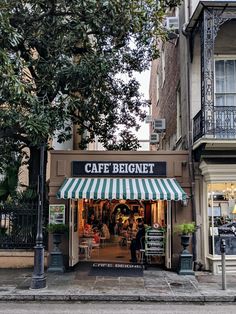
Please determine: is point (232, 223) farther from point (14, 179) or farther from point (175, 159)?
point (14, 179)

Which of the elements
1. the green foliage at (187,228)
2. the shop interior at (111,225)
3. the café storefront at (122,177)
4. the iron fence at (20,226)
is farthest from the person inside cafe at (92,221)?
the green foliage at (187,228)

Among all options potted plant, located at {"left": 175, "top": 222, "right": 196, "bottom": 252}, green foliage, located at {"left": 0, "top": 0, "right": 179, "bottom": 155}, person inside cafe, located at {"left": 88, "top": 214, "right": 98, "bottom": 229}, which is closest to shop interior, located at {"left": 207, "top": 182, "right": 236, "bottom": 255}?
potted plant, located at {"left": 175, "top": 222, "right": 196, "bottom": 252}

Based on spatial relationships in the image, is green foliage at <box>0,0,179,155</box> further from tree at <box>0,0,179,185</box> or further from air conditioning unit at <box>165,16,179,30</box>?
air conditioning unit at <box>165,16,179,30</box>

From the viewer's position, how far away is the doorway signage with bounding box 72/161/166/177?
13977 mm

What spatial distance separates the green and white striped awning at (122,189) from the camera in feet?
41.4

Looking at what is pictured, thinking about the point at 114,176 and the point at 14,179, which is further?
the point at 14,179

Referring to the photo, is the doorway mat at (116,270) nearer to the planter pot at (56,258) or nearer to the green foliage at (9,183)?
the planter pot at (56,258)

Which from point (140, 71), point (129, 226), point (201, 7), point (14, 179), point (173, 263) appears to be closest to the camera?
point (201, 7)

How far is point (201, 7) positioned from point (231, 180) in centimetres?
541

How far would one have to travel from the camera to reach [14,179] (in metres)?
15.0

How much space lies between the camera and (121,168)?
45.9 ft

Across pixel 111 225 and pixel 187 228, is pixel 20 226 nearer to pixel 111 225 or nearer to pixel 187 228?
pixel 187 228

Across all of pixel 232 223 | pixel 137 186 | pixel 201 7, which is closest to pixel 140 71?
pixel 201 7

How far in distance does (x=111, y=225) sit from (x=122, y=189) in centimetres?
1239
